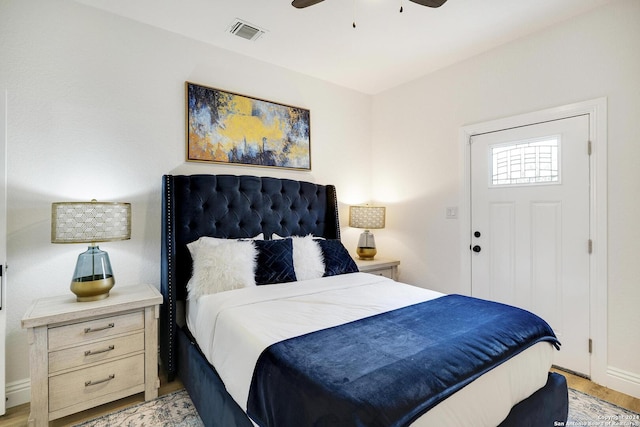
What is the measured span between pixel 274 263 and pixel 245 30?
1907 millimetres

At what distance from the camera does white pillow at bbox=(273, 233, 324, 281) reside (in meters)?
2.53

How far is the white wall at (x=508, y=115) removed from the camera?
219 cm

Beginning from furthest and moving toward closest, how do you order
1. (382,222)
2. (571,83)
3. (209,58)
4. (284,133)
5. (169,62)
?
(382,222), (284,133), (209,58), (169,62), (571,83)

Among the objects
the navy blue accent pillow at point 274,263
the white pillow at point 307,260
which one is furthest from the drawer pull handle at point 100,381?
the white pillow at point 307,260

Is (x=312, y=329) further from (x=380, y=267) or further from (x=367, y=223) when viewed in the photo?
(x=367, y=223)

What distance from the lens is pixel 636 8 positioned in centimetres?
214

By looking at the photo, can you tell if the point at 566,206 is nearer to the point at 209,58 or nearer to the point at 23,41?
the point at 209,58

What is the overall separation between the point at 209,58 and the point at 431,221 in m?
2.68

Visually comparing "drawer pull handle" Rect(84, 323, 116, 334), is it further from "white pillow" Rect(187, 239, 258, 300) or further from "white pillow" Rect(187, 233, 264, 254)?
"white pillow" Rect(187, 233, 264, 254)

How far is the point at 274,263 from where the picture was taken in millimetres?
2385

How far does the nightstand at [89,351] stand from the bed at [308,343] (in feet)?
0.76

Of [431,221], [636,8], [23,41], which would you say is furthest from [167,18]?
[636,8]

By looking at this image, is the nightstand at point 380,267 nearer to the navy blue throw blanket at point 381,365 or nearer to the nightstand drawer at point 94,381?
the navy blue throw blanket at point 381,365

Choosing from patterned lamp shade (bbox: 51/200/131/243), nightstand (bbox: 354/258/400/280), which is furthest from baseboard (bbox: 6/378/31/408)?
nightstand (bbox: 354/258/400/280)
